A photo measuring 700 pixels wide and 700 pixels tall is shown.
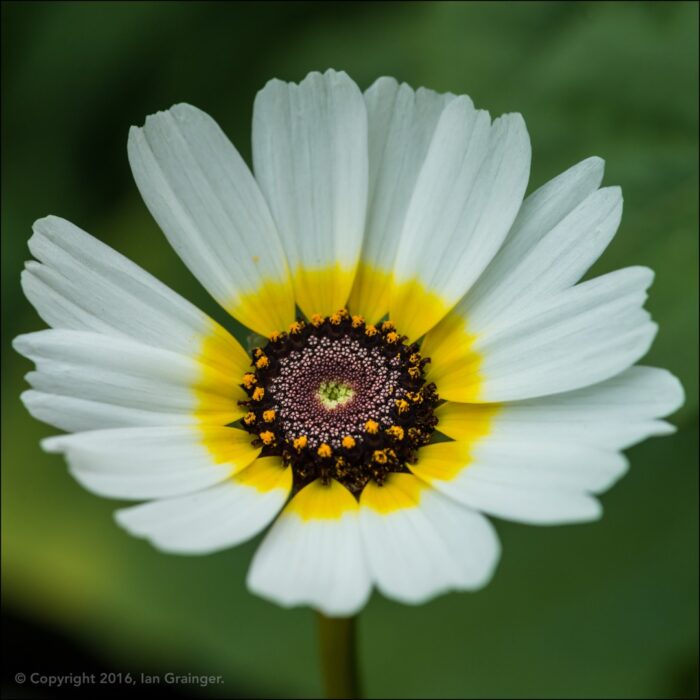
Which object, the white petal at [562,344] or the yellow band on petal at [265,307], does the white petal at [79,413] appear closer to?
the yellow band on petal at [265,307]

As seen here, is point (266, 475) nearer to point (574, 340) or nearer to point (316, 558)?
point (316, 558)

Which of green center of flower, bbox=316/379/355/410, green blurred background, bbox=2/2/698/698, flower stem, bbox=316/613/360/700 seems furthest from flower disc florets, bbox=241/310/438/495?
green blurred background, bbox=2/2/698/698

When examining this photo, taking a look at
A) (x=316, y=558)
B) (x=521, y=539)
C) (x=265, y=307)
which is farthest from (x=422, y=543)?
(x=521, y=539)

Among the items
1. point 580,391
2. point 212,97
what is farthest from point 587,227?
point 212,97

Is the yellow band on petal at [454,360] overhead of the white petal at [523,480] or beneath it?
overhead

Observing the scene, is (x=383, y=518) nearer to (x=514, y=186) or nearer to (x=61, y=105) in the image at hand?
(x=514, y=186)

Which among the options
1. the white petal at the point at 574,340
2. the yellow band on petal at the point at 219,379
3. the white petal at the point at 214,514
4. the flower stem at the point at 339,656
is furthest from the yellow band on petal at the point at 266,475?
the white petal at the point at 574,340

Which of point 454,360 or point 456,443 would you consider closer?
point 456,443
